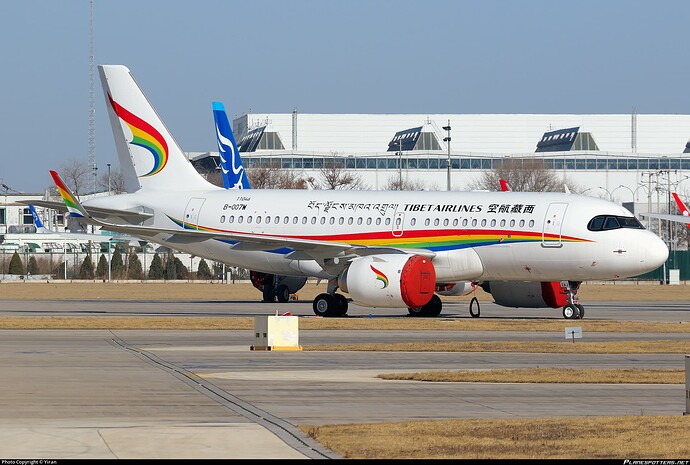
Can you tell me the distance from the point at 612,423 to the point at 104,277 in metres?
78.7

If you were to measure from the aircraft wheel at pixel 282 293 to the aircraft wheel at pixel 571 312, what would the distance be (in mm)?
14647

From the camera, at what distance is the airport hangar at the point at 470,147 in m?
155

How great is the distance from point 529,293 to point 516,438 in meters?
28.7

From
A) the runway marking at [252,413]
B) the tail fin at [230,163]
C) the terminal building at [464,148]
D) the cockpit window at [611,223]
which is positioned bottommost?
the runway marking at [252,413]

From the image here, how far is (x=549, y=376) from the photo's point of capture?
2159cm

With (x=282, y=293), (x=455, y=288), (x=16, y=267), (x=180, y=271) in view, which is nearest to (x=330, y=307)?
(x=455, y=288)

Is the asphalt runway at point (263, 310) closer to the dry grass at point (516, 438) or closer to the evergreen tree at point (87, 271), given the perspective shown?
the dry grass at point (516, 438)

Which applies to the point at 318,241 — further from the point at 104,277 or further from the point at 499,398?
the point at 104,277

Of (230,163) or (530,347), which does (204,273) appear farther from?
(530,347)

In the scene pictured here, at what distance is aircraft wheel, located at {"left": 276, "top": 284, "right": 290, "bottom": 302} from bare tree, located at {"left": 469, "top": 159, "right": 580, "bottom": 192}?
8583 cm

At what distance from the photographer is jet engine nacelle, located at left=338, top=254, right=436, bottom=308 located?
3769 cm

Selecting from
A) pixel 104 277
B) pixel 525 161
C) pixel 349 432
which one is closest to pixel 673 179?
pixel 525 161

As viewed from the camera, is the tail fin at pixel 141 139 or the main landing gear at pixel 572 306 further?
the tail fin at pixel 141 139

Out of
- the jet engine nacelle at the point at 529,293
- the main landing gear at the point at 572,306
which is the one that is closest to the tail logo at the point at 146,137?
the jet engine nacelle at the point at 529,293
